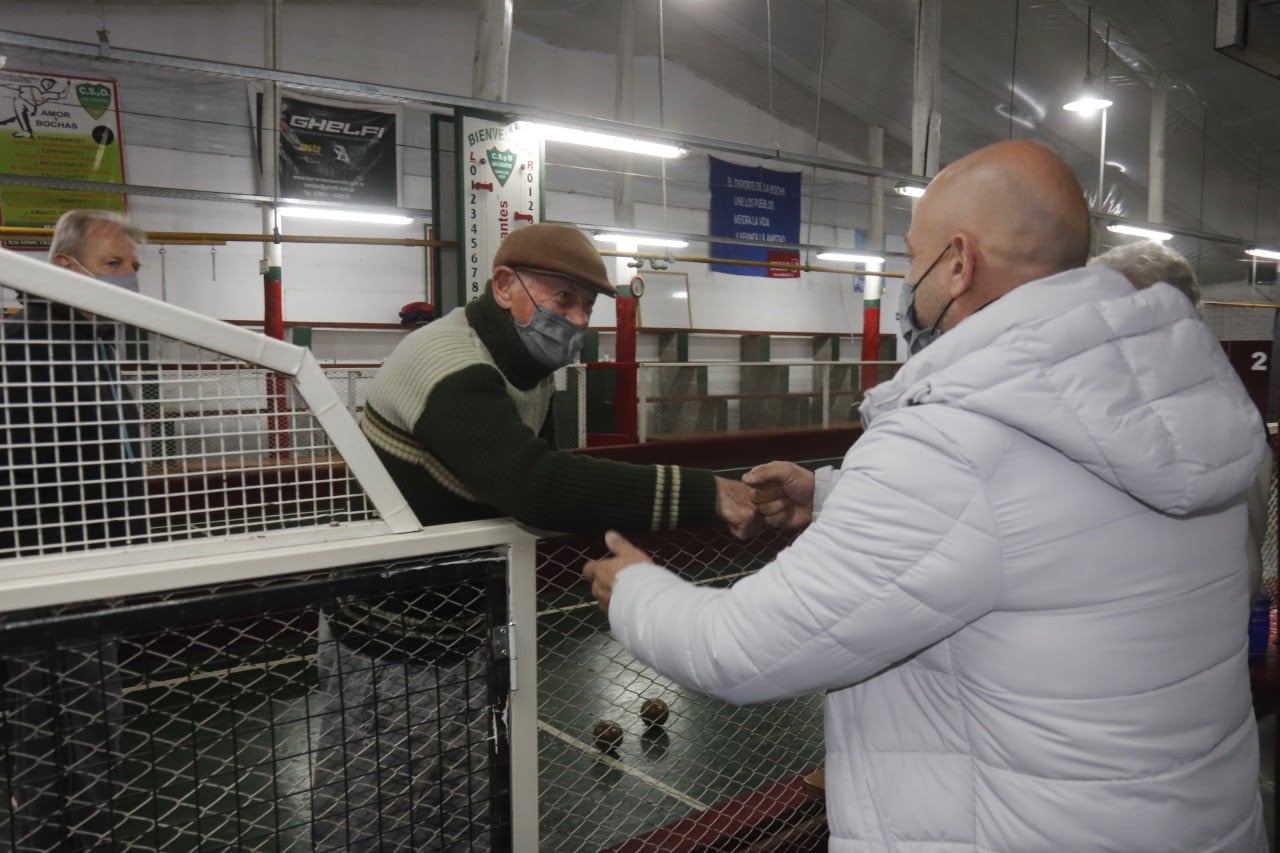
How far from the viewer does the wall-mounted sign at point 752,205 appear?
10.3 meters

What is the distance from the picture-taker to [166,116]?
30.9 feet

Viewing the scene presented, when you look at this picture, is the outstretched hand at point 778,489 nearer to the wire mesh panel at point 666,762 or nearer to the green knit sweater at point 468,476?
the green knit sweater at point 468,476

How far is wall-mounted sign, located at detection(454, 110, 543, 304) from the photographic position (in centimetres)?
609

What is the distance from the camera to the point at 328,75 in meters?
10.2

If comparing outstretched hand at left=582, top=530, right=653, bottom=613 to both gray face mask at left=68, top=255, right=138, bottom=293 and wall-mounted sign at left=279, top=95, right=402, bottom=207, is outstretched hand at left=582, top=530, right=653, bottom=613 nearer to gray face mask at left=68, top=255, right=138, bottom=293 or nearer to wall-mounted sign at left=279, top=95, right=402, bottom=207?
gray face mask at left=68, top=255, right=138, bottom=293

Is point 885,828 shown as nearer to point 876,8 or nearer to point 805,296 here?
point 876,8

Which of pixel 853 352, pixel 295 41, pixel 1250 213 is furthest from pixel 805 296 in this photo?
pixel 295 41

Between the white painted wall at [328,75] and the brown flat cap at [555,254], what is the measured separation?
332 inches

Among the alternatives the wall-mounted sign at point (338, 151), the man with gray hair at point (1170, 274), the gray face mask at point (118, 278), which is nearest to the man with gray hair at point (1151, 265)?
the man with gray hair at point (1170, 274)

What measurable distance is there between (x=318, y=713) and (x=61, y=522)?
565 millimetres

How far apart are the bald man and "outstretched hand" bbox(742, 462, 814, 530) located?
45 centimetres

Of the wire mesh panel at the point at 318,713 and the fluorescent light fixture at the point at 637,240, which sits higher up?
the fluorescent light fixture at the point at 637,240

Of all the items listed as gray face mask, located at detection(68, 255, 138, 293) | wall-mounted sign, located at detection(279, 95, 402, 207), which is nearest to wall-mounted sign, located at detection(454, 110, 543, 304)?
wall-mounted sign, located at detection(279, 95, 402, 207)

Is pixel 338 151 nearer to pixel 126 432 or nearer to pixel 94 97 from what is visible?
pixel 94 97
